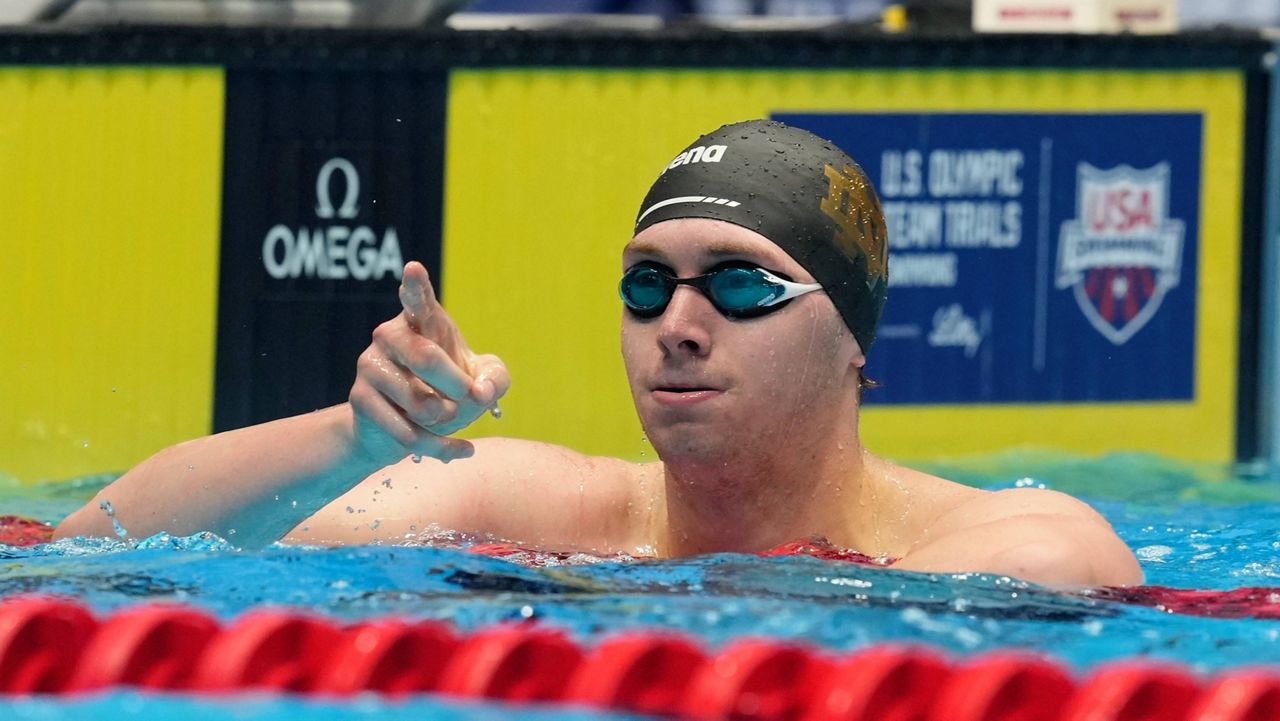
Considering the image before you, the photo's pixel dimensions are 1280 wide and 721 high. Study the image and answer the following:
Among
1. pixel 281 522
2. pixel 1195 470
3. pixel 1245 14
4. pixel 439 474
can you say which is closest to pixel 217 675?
pixel 281 522

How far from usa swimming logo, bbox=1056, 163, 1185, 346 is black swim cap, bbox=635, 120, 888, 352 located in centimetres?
298

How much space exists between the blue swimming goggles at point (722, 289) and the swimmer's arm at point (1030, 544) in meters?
0.45

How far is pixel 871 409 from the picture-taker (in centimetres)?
571

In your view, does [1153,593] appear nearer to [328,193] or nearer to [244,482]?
[244,482]

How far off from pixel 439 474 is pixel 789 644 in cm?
113

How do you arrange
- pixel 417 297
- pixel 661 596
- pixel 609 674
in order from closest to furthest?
pixel 609 674 → pixel 417 297 → pixel 661 596

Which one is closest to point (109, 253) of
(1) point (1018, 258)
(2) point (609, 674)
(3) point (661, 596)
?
(1) point (1018, 258)

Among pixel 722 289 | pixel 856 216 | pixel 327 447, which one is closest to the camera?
pixel 327 447

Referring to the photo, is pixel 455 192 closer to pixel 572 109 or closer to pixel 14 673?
pixel 572 109

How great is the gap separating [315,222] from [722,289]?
10.6 feet

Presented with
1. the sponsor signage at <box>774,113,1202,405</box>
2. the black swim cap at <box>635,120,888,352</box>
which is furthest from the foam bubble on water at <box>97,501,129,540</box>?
the sponsor signage at <box>774,113,1202,405</box>

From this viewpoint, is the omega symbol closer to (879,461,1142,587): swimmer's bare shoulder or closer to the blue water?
the blue water

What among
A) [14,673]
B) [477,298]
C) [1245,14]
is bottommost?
[14,673]

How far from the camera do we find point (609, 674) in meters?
1.94
